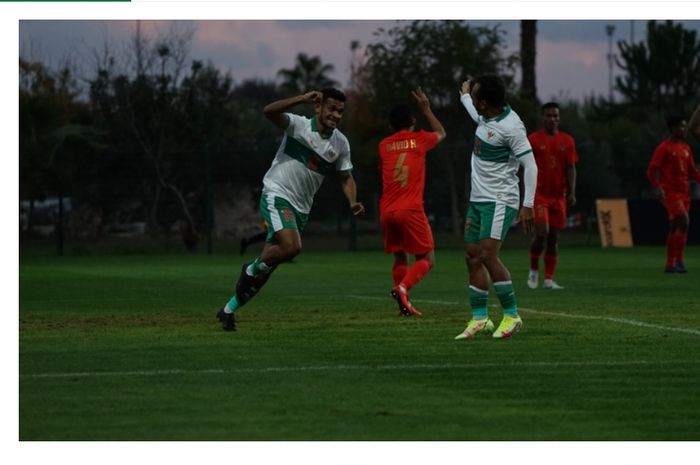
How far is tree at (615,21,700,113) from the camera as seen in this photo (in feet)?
191

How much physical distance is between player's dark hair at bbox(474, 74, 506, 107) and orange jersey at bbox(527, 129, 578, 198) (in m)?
7.46

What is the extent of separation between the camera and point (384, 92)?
42031 millimetres

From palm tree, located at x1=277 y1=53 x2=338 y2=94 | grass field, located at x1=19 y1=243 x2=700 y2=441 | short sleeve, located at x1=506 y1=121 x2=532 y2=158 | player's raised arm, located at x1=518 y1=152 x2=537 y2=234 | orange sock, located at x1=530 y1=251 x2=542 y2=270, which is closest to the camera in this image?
grass field, located at x1=19 y1=243 x2=700 y2=441

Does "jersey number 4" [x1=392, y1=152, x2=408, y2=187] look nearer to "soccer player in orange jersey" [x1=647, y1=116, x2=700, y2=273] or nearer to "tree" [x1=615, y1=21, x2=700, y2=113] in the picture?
"soccer player in orange jersey" [x1=647, y1=116, x2=700, y2=273]

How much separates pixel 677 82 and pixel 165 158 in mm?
28158

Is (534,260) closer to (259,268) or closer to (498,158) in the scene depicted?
(259,268)

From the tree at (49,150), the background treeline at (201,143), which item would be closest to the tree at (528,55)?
the background treeline at (201,143)

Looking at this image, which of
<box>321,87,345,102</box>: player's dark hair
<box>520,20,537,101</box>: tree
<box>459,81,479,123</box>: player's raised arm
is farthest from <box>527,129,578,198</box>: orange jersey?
<box>520,20,537,101</box>: tree

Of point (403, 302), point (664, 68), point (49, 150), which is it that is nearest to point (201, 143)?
point (49, 150)

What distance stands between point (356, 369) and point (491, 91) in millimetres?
2936

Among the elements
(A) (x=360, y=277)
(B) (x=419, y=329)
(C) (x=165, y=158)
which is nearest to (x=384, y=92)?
(C) (x=165, y=158)

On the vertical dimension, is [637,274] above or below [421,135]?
below

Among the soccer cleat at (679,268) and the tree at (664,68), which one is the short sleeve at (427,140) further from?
the tree at (664,68)

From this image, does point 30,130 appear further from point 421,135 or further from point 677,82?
point 677,82
